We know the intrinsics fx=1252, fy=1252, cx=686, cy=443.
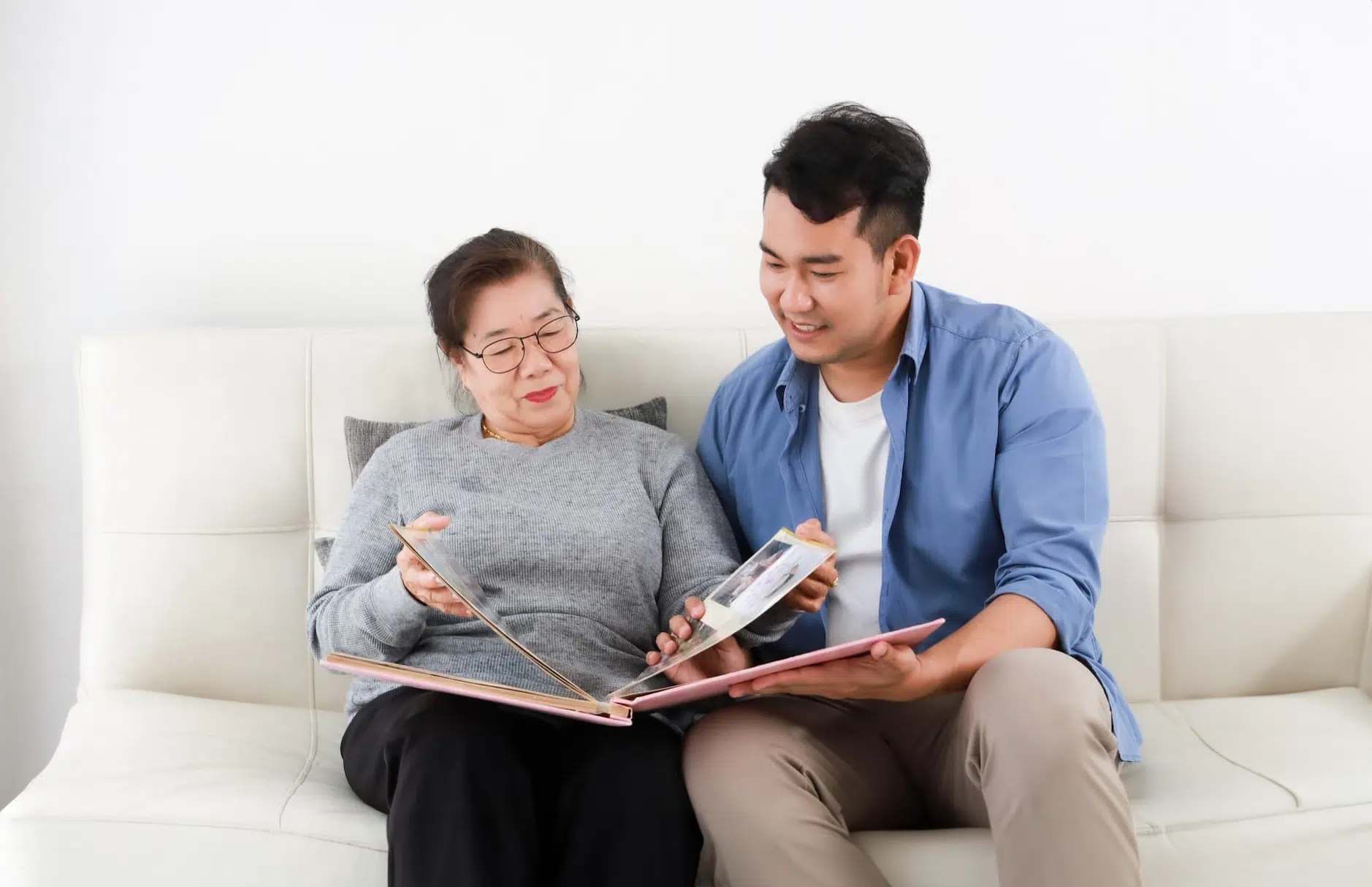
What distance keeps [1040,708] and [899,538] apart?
1.42 ft

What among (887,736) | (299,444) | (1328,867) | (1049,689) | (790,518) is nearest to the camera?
(1049,689)

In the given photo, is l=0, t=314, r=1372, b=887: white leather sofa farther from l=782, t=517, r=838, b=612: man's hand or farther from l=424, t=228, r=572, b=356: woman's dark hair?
l=782, t=517, r=838, b=612: man's hand

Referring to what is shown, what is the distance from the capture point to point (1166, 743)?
5.93 feet

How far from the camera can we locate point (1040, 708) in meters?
1.32

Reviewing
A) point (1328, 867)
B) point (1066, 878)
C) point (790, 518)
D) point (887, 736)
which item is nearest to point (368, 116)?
point (790, 518)

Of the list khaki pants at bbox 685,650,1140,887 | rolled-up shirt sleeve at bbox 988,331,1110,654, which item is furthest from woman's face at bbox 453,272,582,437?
rolled-up shirt sleeve at bbox 988,331,1110,654

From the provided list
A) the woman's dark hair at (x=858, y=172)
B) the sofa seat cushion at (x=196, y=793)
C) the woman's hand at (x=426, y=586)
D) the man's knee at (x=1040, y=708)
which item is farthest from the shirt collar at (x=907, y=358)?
the sofa seat cushion at (x=196, y=793)

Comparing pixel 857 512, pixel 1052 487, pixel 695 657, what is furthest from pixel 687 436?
pixel 1052 487

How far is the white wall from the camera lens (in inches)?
86.2

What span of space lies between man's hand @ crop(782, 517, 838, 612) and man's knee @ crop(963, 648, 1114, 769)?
8.6 inches

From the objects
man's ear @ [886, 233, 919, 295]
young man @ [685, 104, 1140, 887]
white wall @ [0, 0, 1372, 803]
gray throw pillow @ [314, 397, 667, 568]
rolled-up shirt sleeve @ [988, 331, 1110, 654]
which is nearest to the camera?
young man @ [685, 104, 1140, 887]

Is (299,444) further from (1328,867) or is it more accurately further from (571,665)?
(1328,867)

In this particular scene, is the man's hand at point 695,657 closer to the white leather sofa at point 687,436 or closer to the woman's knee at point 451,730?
the woman's knee at point 451,730

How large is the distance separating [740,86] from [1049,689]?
134cm
